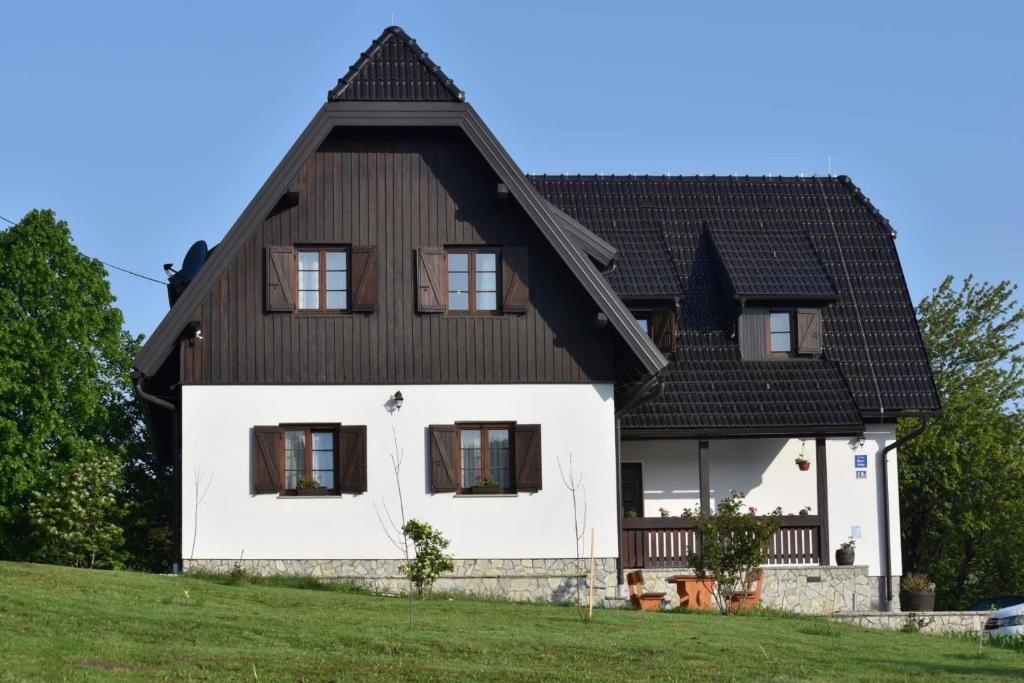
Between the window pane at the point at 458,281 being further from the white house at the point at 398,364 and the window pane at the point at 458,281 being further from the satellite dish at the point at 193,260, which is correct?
the satellite dish at the point at 193,260

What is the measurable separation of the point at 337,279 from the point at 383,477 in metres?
3.22

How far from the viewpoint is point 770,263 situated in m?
31.7

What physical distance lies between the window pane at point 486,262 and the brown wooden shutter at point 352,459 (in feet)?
10.4

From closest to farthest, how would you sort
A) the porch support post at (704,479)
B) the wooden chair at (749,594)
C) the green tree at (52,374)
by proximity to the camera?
the wooden chair at (749,594) → the porch support post at (704,479) → the green tree at (52,374)

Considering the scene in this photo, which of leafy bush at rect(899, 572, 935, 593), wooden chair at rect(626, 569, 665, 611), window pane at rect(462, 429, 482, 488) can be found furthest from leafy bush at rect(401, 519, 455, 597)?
leafy bush at rect(899, 572, 935, 593)

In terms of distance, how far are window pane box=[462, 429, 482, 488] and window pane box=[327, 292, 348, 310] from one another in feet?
9.18

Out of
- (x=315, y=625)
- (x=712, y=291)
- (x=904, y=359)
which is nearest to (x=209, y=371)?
(x=315, y=625)

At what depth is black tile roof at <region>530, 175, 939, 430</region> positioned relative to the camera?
3011 centimetres

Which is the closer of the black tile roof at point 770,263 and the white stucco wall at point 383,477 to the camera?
the white stucco wall at point 383,477

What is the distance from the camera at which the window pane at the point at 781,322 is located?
3134 centimetres

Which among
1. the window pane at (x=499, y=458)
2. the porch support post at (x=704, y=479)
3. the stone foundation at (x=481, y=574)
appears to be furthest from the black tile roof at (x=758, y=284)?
the stone foundation at (x=481, y=574)

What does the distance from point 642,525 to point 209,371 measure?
25.1 feet

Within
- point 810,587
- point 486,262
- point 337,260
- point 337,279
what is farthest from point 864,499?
point 337,260

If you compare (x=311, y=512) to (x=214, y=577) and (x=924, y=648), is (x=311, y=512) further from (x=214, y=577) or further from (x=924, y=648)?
(x=924, y=648)
